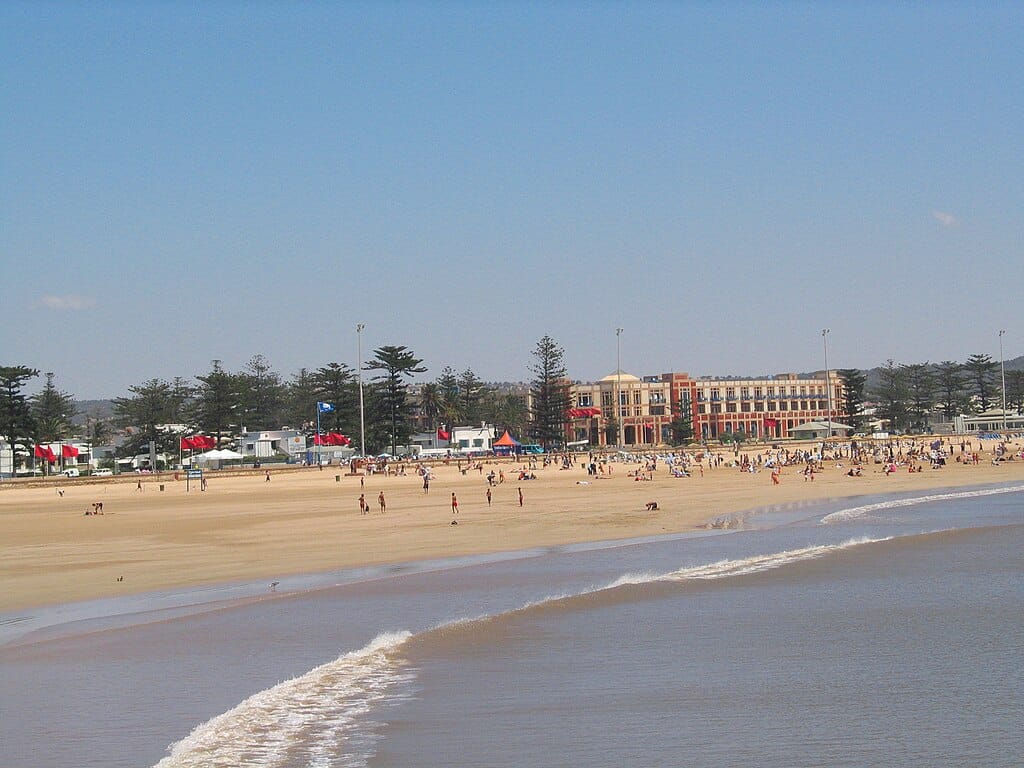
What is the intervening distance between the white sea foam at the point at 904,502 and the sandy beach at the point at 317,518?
2.92m

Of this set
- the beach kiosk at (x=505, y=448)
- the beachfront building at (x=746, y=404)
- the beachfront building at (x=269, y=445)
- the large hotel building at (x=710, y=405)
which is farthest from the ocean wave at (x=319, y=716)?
the beachfront building at (x=746, y=404)

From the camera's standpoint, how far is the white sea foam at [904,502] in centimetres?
3135

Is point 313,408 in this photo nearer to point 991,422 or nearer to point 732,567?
point 991,422

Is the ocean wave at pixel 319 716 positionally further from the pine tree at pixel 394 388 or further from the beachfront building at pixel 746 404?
the beachfront building at pixel 746 404

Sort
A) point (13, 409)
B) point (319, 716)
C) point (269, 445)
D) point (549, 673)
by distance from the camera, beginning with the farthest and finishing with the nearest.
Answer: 1. point (269, 445)
2. point (13, 409)
3. point (549, 673)
4. point (319, 716)

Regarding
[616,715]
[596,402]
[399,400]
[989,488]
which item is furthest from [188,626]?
[596,402]

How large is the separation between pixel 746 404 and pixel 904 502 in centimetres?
8867

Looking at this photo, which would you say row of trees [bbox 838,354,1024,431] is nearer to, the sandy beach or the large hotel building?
the large hotel building

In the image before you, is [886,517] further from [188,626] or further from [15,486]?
[15,486]

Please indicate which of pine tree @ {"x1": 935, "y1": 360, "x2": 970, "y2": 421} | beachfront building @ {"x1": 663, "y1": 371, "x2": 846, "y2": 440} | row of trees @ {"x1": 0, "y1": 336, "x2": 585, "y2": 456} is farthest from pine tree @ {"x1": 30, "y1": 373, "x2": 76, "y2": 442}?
pine tree @ {"x1": 935, "y1": 360, "x2": 970, "y2": 421}

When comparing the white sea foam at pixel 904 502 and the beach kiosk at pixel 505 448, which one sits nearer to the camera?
the white sea foam at pixel 904 502

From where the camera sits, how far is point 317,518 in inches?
1307

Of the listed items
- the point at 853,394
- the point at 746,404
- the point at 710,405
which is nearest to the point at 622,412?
the point at 710,405

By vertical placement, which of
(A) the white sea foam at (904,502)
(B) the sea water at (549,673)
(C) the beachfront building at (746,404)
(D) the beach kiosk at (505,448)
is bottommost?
(A) the white sea foam at (904,502)
